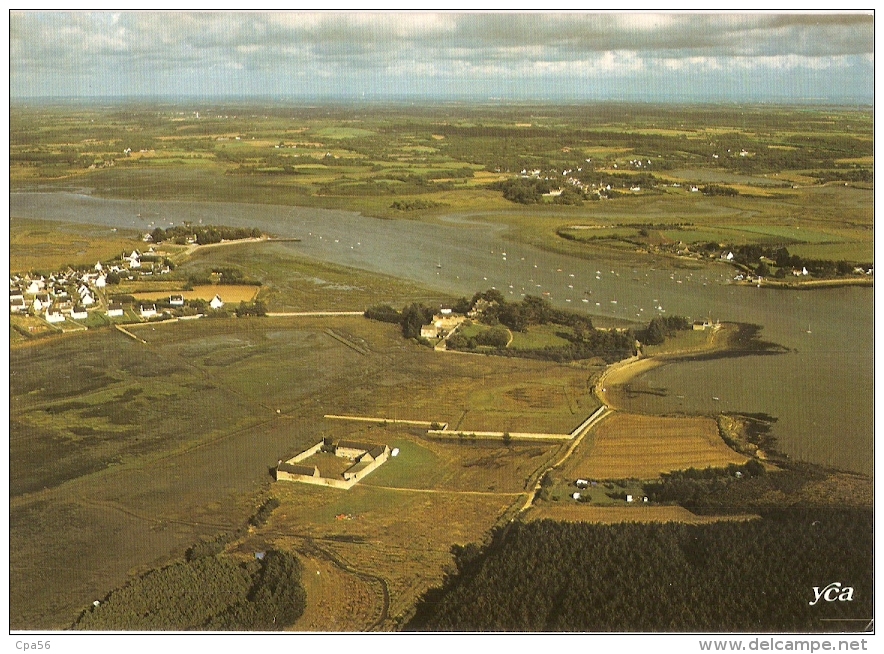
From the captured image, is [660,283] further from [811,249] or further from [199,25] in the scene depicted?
[199,25]

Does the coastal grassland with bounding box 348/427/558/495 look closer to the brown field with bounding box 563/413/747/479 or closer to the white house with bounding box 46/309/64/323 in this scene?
the brown field with bounding box 563/413/747/479

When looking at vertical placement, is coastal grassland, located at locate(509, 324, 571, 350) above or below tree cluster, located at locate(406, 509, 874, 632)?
above

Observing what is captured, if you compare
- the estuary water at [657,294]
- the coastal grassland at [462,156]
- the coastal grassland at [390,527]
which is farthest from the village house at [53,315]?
the coastal grassland at [390,527]

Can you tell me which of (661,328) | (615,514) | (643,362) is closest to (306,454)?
(615,514)

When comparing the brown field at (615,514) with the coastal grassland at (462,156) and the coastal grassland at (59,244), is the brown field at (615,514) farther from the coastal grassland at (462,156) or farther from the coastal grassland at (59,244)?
the coastal grassland at (59,244)

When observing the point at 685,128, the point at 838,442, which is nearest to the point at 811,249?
the point at 685,128

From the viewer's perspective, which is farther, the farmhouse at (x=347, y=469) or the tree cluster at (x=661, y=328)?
the tree cluster at (x=661, y=328)

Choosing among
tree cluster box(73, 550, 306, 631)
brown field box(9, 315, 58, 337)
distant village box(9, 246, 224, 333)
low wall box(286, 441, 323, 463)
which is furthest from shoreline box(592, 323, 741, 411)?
brown field box(9, 315, 58, 337)
